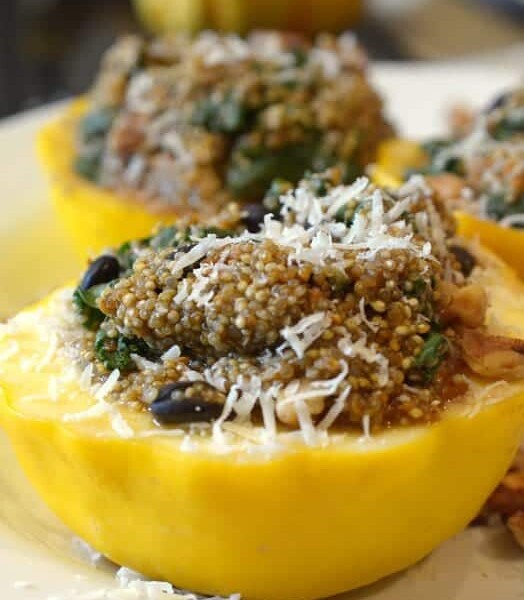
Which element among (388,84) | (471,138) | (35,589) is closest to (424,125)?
(388,84)

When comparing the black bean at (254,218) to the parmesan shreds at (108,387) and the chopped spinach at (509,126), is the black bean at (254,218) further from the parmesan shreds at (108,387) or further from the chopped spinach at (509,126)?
the chopped spinach at (509,126)

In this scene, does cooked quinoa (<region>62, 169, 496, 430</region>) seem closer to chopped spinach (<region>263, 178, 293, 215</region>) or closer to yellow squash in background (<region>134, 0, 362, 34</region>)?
chopped spinach (<region>263, 178, 293, 215</region>)

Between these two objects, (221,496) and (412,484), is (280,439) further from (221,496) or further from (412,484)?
(412,484)

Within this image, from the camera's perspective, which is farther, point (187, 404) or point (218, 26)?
point (218, 26)

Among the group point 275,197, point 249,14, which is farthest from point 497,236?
point 249,14

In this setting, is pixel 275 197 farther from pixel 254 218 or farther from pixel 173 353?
pixel 173 353
